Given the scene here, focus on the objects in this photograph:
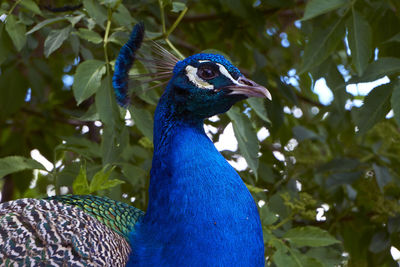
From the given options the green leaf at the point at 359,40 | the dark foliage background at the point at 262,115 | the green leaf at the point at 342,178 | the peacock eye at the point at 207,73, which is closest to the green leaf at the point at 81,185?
the dark foliage background at the point at 262,115

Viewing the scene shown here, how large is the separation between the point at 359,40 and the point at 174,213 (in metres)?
0.67

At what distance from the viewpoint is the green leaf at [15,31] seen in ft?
5.81

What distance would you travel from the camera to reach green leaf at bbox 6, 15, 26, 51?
1.77 meters

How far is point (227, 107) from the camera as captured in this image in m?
1.60

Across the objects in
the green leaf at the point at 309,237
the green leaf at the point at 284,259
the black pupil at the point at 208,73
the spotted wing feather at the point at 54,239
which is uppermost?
the black pupil at the point at 208,73

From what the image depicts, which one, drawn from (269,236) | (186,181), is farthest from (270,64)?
(186,181)

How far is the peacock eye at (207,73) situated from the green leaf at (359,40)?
1.21ft

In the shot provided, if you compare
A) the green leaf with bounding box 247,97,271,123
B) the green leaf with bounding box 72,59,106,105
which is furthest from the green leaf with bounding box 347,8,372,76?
the green leaf with bounding box 72,59,106,105

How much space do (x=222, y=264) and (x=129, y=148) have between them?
29.3 inches

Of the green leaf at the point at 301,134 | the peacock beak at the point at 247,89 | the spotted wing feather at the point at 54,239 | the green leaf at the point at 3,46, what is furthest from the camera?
the green leaf at the point at 301,134

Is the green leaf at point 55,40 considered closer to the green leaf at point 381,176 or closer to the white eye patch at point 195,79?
the white eye patch at point 195,79

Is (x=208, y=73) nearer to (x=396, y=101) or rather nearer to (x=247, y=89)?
(x=247, y=89)

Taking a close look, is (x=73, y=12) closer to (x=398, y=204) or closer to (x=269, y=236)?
(x=269, y=236)

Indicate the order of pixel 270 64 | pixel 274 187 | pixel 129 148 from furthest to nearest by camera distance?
pixel 270 64 < pixel 274 187 < pixel 129 148
